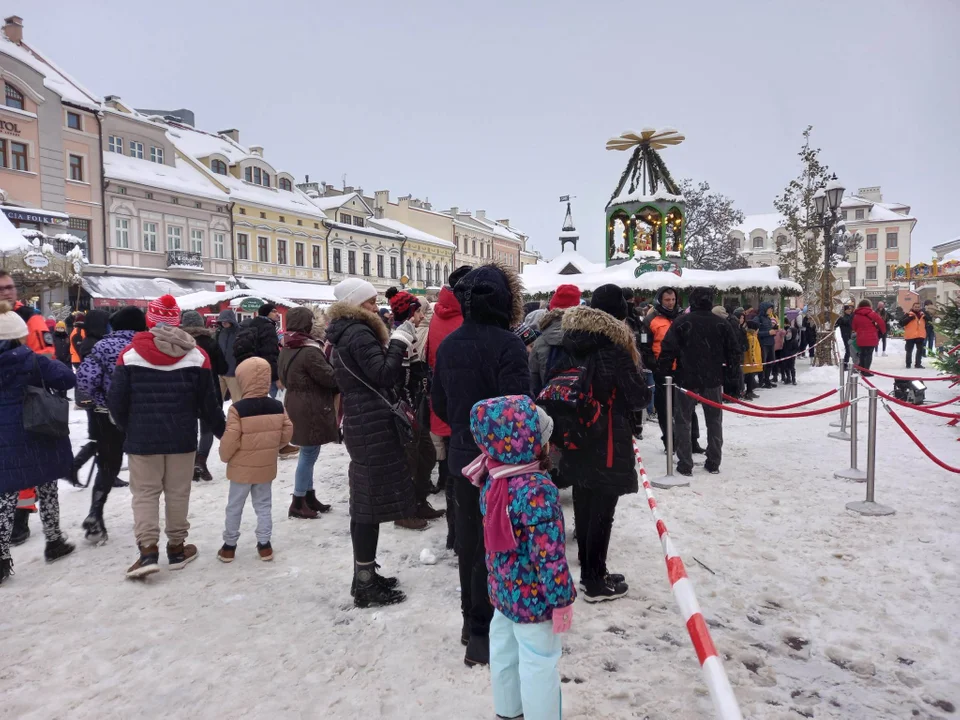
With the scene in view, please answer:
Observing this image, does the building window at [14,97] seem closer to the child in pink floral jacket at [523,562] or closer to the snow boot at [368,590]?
the snow boot at [368,590]

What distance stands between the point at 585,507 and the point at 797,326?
14247mm

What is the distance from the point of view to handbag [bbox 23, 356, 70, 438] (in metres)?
4.12

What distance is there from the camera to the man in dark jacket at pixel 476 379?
3.02 meters

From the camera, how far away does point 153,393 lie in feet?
13.6

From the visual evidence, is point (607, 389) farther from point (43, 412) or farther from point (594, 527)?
point (43, 412)

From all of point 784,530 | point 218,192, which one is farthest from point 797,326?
point 218,192

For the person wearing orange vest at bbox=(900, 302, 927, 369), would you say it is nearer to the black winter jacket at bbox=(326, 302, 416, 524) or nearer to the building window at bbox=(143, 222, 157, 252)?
the black winter jacket at bbox=(326, 302, 416, 524)

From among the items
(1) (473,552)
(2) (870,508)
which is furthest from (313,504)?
(2) (870,508)

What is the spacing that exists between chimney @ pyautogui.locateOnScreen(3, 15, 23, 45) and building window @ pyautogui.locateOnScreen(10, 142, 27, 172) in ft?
26.1

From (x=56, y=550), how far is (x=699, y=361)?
6.05 meters

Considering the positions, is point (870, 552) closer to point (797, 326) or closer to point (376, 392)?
point (376, 392)

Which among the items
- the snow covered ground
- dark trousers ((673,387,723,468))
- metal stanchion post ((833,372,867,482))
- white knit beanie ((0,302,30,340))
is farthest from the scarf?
metal stanchion post ((833,372,867,482))

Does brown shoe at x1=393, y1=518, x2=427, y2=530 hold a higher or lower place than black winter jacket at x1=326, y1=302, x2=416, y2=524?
lower

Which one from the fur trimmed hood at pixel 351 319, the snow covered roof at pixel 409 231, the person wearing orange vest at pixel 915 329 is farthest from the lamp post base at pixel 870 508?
the snow covered roof at pixel 409 231
